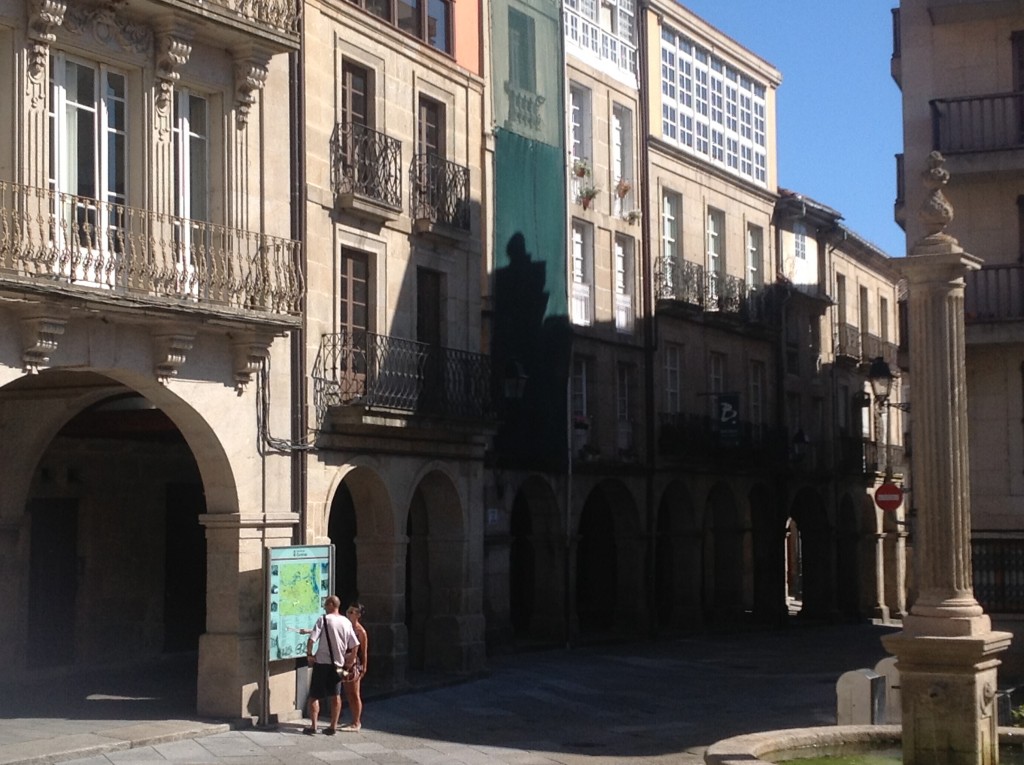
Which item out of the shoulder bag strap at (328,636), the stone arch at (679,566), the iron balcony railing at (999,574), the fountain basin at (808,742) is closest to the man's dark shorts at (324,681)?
the shoulder bag strap at (328,636)

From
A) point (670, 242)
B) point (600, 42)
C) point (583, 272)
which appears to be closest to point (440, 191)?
point (583, 272)

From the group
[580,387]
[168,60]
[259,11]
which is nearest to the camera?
[168,60]

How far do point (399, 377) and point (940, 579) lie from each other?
11851mm

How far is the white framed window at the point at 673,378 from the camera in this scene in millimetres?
35500

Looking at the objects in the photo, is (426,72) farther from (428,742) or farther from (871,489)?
(871,489)

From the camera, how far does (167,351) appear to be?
18734 mm

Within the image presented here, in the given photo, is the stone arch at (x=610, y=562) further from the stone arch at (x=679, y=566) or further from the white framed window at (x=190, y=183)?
the white framed window at (x=190, y=183)

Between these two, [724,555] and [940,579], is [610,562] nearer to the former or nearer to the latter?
[724,555]

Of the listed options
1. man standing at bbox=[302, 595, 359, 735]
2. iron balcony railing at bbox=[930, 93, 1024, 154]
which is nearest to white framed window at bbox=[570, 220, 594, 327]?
iron balcony railing at bbox=[930, 93, 1024, 154]

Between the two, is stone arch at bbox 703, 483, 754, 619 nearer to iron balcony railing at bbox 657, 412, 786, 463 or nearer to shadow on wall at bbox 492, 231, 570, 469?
iron balcony railing at bbox 657, 412, 786, 463

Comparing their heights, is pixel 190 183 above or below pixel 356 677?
above

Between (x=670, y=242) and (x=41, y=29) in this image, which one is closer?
(x=41, y=29)

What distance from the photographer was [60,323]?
1731 cm

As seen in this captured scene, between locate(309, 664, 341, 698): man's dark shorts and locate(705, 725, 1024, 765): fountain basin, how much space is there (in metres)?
6.40
